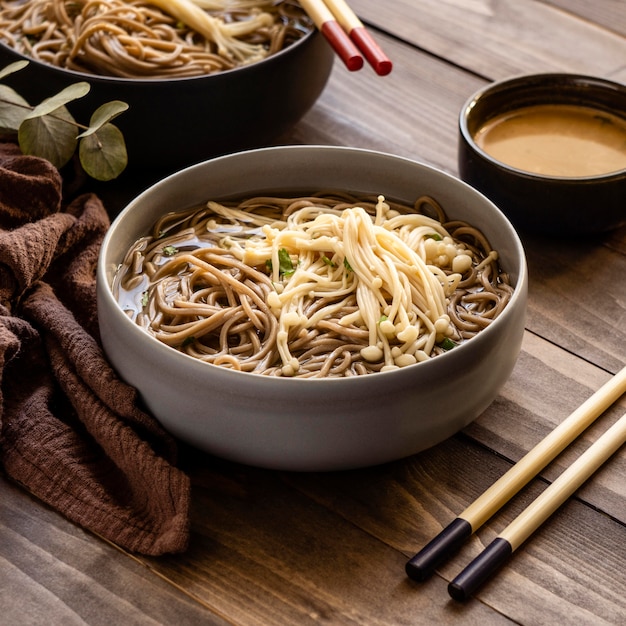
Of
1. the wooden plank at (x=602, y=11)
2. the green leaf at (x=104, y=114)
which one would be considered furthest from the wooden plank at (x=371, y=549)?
the wooden plank at (x=602, y=11)

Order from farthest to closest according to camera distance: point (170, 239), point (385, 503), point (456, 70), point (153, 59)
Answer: point (456, 70) < point (153, 59) < point (170, 239) < point (385, 503)

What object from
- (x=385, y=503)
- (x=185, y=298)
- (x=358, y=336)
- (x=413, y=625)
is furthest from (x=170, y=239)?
(x=413, y=625)

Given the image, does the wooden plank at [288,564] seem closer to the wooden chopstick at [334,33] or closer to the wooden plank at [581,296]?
the wooden plank at [581,296]

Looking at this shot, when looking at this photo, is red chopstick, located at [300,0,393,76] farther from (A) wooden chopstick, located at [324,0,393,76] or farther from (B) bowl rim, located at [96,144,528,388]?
(B) bowl rim, located at [96,144,528,388]

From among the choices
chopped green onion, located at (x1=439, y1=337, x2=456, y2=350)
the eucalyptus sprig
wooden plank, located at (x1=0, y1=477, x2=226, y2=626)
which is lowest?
wooden plank, located at (x1=0, y1=477, x2=226, y2=626)

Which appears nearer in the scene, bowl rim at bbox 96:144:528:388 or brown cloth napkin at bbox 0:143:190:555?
bowl rim at bbox 96:144:528:388

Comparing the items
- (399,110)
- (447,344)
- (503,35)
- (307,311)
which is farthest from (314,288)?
(503,35)

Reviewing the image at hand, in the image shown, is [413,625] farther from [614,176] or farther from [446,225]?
[614,176]

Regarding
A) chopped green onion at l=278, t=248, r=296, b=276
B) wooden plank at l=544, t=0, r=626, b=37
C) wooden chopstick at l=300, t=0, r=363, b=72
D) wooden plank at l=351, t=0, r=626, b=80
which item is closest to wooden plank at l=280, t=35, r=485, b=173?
wooden plank at l=351, t=0, r=626, b=80
